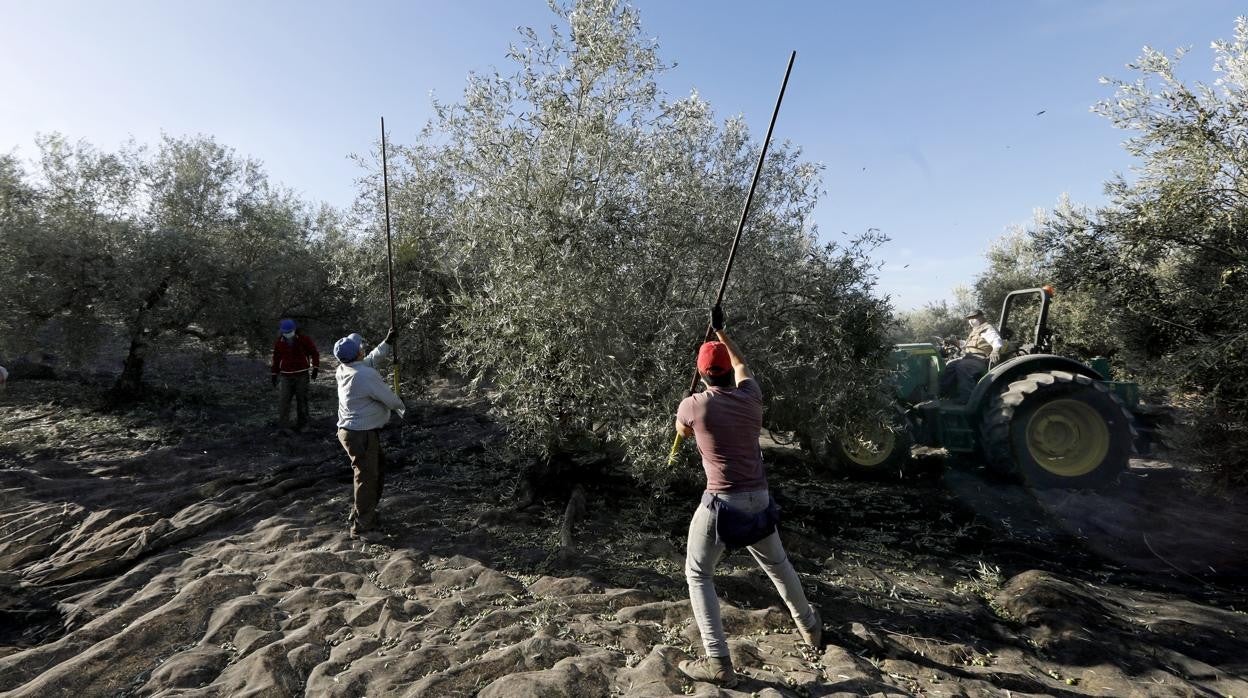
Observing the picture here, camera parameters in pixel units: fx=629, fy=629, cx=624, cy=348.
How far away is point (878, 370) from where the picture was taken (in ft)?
18.8

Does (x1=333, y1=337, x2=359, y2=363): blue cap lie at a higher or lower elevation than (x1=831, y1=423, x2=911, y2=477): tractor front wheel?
higher

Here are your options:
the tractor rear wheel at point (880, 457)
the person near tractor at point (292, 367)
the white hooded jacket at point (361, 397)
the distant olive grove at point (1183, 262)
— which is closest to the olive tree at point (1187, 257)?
the distant olive grove at point (1183, 262)

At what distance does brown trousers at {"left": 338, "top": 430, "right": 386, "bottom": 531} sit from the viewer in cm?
577

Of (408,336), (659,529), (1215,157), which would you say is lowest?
(659,529)

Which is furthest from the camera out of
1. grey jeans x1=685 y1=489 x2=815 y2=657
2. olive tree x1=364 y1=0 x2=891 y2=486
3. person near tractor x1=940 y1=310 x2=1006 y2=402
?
person near tractor x1=940 y1=310 x2=1006 y2=402

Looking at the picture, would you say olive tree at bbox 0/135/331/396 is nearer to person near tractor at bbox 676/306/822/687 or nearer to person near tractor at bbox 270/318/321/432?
person near tractor at bbox 270/318/321/432

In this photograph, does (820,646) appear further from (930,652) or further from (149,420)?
(149,420)

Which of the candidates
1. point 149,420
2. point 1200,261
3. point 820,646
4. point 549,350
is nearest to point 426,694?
point 820,646

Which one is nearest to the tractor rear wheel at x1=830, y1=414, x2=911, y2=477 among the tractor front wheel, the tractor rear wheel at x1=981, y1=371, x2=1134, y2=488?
the tractor front wheel

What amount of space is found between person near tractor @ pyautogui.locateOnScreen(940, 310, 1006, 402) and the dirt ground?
1060mm

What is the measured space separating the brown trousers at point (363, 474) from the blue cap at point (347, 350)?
26.5 inches

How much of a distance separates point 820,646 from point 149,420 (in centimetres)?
1100

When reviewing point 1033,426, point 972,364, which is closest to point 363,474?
point 1033,426

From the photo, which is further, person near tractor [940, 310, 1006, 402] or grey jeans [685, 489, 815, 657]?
person near tractor [940, 310, 1006, 402]
